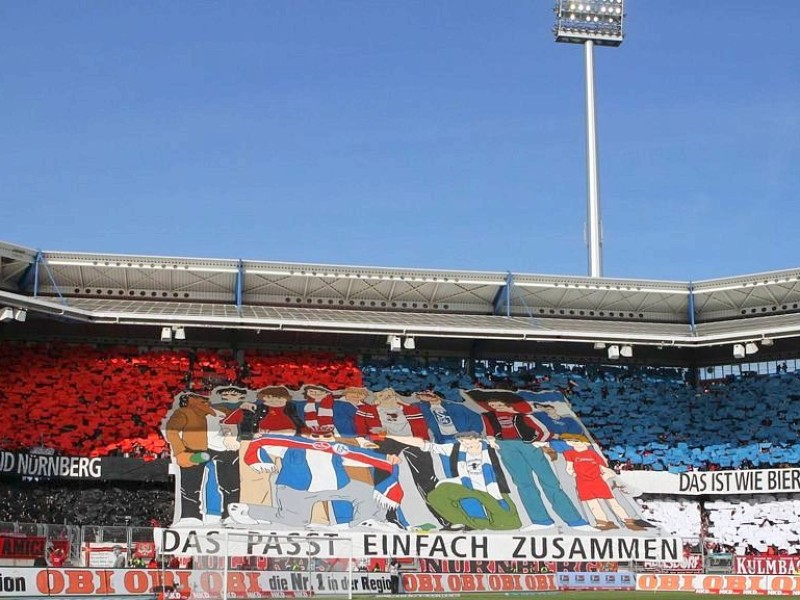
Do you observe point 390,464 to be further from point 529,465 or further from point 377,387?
point 529,465

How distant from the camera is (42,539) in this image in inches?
1043

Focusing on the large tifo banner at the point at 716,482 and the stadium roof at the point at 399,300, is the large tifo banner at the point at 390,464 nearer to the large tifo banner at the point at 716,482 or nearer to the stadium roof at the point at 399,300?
the large tifo banner at the point at 716,482

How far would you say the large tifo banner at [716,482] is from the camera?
41406 millimetres

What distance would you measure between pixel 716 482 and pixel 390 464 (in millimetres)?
12778

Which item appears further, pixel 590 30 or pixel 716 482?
pixel 590 30

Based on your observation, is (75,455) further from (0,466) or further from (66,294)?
(66,294)

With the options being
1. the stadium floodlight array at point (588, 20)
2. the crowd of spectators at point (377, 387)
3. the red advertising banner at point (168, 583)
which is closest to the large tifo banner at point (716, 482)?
the crowd of spectators at point (377, 387)

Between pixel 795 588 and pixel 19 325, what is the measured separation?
28023 mm

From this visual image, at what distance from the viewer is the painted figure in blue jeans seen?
3941 centimetres

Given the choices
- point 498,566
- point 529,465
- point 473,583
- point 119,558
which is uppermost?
point 529,465

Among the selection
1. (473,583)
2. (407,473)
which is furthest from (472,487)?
(473,583)

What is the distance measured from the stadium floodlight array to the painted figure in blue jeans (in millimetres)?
20709

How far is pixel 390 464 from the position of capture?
40.4 metres

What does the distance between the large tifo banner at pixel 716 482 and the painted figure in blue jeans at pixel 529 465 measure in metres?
3.42
